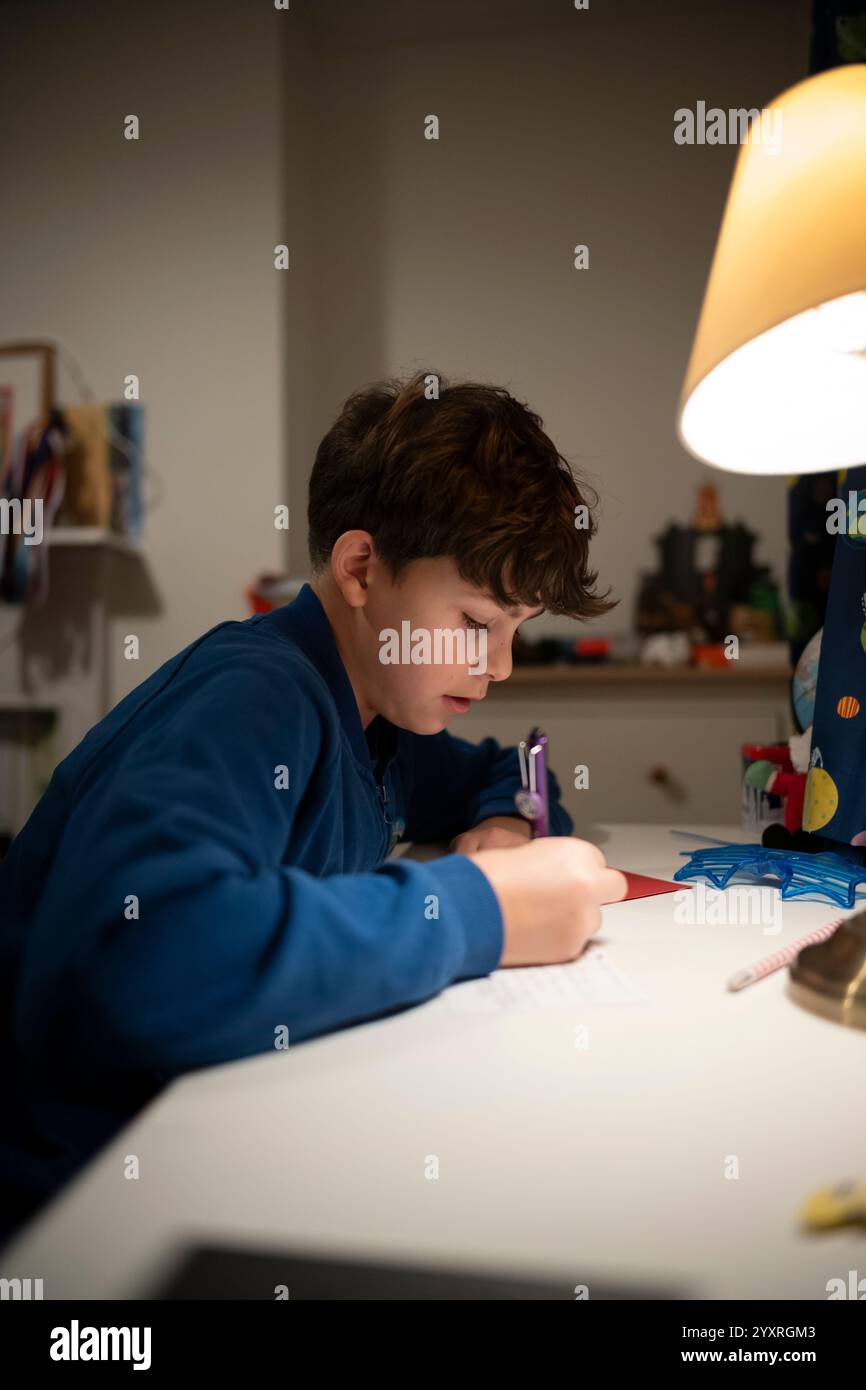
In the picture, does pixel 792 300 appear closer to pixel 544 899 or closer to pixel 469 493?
pixel 469 493

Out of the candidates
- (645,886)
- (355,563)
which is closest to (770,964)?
(645,886)

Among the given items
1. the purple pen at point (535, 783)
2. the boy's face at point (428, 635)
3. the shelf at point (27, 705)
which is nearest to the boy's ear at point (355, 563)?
the boy's face at point (428, 635)

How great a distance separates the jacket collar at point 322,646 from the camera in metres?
0.87

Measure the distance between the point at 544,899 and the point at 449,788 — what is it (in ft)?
1.92

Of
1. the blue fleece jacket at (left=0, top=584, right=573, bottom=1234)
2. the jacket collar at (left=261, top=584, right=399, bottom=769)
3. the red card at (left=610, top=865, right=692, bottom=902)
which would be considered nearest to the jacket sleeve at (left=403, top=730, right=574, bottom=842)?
the red card at (left=610, top=865, right=692, bottom=902)

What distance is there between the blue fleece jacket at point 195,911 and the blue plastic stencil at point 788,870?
16.2 inches

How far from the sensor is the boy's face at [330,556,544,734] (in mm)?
882

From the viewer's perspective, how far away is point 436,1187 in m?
0.40

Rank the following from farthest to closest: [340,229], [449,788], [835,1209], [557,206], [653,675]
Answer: [340,229] < [557,206] < [653,675] < [449,788] < [835,1209]

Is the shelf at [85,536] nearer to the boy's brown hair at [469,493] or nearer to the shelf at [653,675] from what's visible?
the shelf at [653,675]

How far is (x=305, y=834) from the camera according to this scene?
77 centimetres

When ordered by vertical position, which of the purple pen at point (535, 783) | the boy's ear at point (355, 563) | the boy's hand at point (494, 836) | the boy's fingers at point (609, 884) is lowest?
the boy's hand at point (494, 836)

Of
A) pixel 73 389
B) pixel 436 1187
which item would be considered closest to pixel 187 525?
pixel 73 389
